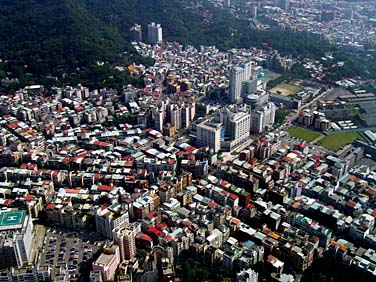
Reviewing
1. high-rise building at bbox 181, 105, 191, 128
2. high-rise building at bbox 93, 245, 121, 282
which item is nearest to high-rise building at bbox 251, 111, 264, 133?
high-rise building at bbox 181, 105, 191, 128

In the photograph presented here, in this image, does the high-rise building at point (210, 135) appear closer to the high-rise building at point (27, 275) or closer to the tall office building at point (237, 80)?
the tall office building at point (237, 80)

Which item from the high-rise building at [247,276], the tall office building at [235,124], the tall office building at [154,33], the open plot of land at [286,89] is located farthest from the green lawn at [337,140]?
the tall office building at [154,33]

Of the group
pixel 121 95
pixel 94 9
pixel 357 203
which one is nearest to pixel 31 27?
pixel 94 9

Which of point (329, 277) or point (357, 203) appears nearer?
point (329, 277)

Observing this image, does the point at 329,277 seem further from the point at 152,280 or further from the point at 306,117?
the point at 306,117

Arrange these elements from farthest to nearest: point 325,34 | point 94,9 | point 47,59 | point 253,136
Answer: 1. point 325,34
2. point 94,9
3. point 47,59
4. point 253,136

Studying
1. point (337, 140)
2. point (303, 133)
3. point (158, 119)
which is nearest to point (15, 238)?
point (158, 119)
